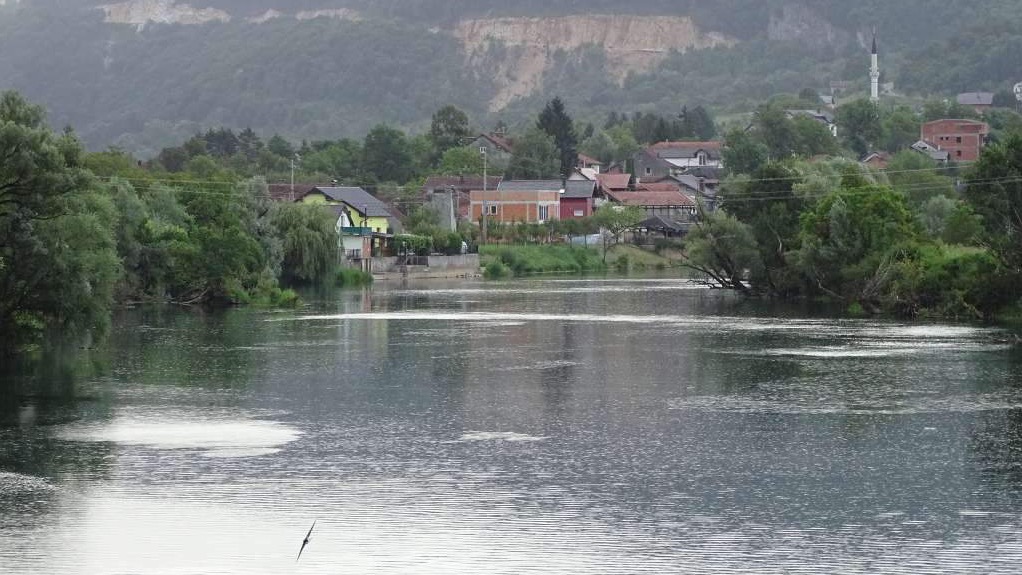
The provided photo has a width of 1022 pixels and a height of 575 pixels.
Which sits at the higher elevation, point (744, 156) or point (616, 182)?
point (744, 156)

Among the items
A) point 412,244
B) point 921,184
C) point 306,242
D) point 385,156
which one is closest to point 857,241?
point 306,242

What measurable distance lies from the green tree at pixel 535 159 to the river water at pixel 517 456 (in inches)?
3559

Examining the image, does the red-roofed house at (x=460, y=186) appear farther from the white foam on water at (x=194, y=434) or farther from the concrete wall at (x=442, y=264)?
the white foam on water at (x=194, y=434)

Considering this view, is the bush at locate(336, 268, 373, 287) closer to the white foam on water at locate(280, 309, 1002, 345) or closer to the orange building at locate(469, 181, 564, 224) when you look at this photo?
the white foam on water at locate(280, 309, 1002, 345)

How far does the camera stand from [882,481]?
23297 mm

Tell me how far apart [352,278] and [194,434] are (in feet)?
186

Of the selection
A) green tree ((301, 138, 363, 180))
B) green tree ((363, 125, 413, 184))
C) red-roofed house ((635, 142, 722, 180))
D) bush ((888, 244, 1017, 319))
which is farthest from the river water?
red-roofed house ((635, 142, 722, 180))

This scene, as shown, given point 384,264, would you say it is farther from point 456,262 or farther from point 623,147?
point 623,147

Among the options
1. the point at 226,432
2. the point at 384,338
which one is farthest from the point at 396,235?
the point at 226,432

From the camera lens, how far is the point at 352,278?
84500mm

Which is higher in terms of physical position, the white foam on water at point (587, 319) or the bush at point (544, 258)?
the bush at point (544, 258)

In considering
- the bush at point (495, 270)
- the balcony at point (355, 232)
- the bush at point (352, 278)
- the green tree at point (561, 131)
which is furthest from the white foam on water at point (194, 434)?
the green tree at point (561, 131)

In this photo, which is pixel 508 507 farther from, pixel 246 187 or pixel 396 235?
pixel 396 235

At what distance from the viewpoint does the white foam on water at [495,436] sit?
89.7 ft
